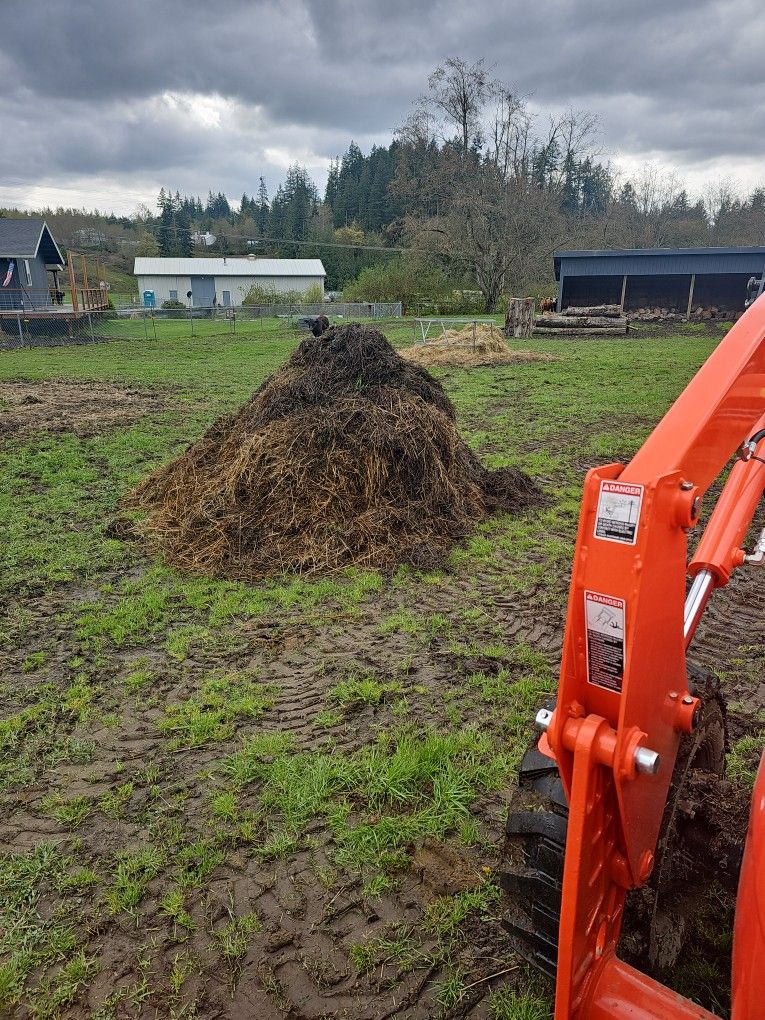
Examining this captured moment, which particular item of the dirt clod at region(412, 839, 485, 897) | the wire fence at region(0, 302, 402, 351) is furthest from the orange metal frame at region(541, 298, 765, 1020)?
the wire fence at region(0, 302, 402, 351)

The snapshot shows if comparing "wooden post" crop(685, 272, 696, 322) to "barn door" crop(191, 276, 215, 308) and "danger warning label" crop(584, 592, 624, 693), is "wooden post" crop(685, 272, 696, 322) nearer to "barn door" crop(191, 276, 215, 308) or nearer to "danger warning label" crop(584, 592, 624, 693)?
"danger warning label" crop(584, 592, 624, 693)

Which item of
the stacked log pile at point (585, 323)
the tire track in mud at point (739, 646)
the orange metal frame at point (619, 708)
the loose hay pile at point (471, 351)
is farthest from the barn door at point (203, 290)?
the orange metal frame at point (619, 708)

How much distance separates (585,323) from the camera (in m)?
26.5

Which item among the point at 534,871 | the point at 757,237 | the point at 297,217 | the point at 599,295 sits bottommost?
the point at 534,871

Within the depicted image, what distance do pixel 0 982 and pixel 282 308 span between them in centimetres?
4021

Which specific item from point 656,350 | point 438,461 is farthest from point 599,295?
point 438,461

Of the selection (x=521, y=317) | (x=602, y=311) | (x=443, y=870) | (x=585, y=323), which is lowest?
(x=443, y=870)

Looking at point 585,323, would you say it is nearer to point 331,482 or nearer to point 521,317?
point 521,317

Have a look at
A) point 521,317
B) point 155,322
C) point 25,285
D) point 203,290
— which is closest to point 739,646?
point 521,317

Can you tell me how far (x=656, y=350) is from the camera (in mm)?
19812

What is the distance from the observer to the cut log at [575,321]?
86.0ft

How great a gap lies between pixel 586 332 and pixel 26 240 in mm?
31171

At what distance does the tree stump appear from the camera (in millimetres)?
25531

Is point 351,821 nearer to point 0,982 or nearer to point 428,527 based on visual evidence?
point 0,982
